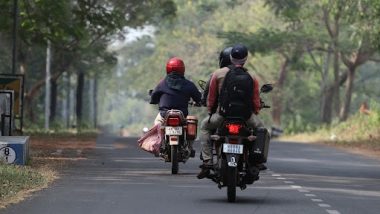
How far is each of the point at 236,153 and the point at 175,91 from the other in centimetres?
585

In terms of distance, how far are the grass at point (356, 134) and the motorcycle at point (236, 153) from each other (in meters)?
19.7

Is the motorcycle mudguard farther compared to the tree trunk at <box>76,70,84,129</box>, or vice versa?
the tree trunk at <box>76,70,84,129</box>

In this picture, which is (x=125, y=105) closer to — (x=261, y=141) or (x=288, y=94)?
(x=288, y=94)

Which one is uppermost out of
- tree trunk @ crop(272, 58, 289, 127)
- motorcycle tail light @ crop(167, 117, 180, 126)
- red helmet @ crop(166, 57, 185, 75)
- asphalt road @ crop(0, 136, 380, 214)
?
tree trunk @ crop(272, 58, 289, 127)

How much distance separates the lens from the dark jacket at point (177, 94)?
64.4ft

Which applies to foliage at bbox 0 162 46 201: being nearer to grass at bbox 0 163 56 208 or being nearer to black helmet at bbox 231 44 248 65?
grass at bbox 0 163 56 208

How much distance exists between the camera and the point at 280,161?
25.6 metres

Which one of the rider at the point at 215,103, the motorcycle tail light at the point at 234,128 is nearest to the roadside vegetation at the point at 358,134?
the rider at the point at 215,103

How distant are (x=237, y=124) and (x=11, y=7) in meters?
22.9

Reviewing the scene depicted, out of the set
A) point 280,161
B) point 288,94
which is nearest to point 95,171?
point 280,161

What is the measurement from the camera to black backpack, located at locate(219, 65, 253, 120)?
46.7 feet

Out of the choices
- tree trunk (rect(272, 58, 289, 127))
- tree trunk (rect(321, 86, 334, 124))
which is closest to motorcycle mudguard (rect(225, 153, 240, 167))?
tree trunk (rect(321, 86, 334, 124))

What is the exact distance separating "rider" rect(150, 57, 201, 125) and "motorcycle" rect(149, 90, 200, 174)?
495mm

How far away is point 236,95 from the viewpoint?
14320mm
